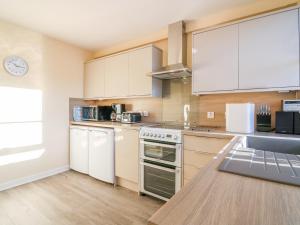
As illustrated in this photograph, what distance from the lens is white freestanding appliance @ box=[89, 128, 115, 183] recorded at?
260cm

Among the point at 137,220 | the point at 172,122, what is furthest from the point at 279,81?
the point at 137,220

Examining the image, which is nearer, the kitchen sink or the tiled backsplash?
the kitchen sink

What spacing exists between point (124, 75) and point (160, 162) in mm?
1584

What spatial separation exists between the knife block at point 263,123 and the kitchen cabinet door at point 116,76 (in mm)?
1937

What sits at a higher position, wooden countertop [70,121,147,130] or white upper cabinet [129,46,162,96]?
white upper cabinet [129,46,162,96]

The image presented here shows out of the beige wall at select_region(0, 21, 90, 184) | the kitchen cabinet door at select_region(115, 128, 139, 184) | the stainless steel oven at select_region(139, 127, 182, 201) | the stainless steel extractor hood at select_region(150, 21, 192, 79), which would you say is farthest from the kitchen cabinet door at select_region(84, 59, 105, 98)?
the stainless steel oven at select_region(139, 127, 182, 201)

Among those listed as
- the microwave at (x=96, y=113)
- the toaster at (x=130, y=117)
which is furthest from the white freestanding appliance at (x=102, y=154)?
the microwave at (x=96, y=113)

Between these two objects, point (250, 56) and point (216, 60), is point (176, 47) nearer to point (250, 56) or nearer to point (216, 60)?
point (216, 60)

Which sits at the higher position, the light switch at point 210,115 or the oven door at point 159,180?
the light switch at point 210,115

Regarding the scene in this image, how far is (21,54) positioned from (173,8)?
2373mm

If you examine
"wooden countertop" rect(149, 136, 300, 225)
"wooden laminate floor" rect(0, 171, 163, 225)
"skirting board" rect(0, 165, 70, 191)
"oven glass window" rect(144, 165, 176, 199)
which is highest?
"wooden countertop" rect(149, 136, 300, 225)

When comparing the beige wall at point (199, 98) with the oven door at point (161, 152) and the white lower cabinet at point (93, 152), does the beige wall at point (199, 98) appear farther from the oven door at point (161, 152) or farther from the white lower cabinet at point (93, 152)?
the white lower cabinet at point (93, 152)

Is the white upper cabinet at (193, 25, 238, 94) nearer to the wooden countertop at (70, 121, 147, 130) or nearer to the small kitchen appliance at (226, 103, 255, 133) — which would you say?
the small kitchen appliance at (226, 103, 255, 133)

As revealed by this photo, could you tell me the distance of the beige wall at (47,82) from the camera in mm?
2504
